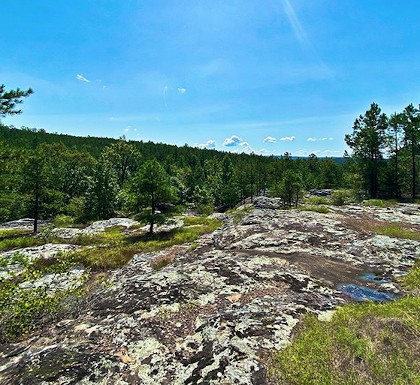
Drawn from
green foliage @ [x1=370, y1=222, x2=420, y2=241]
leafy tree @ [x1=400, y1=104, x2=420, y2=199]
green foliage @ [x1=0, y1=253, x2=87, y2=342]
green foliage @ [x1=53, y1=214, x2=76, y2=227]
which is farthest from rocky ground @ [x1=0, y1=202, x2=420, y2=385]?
green foliage @ [x1=53, y1=214, x2=76, y2=227]

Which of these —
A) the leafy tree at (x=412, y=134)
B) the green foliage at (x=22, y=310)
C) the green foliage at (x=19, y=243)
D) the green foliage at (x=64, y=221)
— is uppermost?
the leafy tree at (x=412, y=134)

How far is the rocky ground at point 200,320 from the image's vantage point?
5.98 m

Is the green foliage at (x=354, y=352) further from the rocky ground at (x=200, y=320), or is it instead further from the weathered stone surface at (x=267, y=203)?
the weathered stone surface at (x=267, y=203)

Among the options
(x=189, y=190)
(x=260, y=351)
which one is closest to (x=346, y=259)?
(x=260, y=351)

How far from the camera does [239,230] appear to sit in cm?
2178

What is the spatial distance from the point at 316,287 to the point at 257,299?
257cm

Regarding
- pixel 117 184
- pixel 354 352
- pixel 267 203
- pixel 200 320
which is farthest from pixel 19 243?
pixel 267 203

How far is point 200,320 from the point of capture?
8.03m

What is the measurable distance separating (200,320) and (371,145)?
181ft

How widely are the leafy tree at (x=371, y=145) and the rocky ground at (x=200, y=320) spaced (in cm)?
4302

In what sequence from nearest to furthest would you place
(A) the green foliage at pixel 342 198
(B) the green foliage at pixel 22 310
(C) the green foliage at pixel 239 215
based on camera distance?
(B) the green foliage at pixel 22 310
(C) the green foliage at pixel 239 215
(A) the green foliage at pixel 342 198

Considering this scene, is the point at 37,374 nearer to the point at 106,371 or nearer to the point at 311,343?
the point at 106,371

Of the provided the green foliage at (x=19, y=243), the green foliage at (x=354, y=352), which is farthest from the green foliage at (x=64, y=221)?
the green foliage at (x=354, y=352)

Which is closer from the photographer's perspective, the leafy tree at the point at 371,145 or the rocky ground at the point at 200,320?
the rocky ground at the point at 200,320
